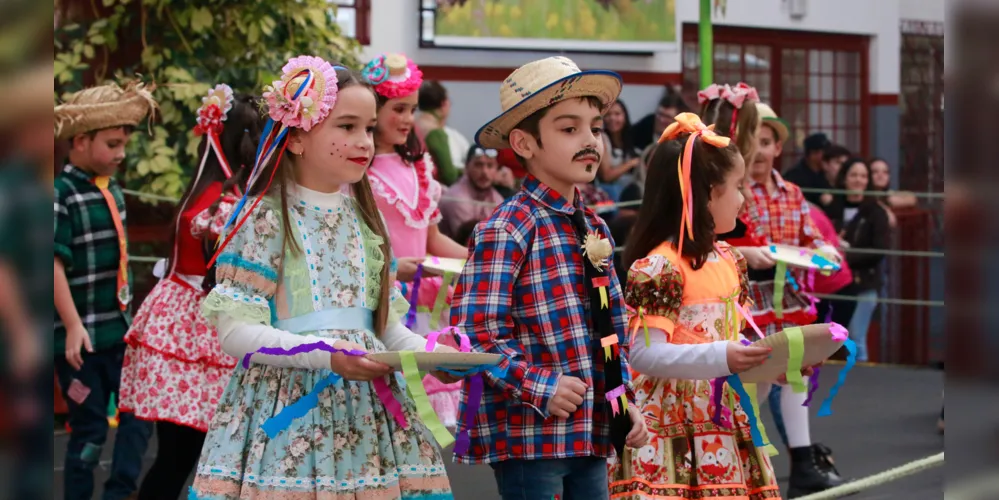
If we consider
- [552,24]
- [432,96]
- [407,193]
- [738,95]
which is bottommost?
[407,193]

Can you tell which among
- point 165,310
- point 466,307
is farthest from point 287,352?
point 165,310

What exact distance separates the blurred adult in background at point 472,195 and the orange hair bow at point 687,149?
3.69m

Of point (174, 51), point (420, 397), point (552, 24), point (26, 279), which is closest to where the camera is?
point (26, 279)

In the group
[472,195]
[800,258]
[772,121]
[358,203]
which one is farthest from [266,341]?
[472,195]

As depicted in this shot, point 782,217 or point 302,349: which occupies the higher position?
point 782,217

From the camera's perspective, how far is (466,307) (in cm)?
275

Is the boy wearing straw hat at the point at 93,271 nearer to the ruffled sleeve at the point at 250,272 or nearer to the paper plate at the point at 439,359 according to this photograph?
the ruffled sleeve at the point at 250,272

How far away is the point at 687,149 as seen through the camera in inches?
131

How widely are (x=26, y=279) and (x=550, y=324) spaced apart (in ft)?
7.39

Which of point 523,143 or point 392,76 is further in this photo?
point 392,76

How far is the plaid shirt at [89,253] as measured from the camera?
427 cm

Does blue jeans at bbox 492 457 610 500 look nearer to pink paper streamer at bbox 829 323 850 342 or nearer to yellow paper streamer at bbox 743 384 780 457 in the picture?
yellow paper streamer at bbox 743 384 780 457

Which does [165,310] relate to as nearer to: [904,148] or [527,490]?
[527,490]

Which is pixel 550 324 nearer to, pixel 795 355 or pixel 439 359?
pixel 439 359
